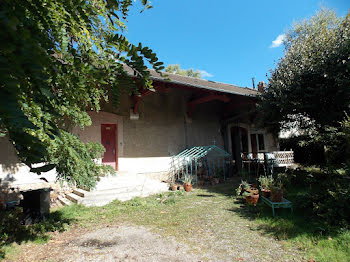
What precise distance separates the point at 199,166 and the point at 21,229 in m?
6.48

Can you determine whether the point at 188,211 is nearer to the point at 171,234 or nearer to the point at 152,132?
the point at 171,234

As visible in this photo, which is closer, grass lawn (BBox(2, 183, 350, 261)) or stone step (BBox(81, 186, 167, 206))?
grass lawn (BBox(2, 183, 350, 261))

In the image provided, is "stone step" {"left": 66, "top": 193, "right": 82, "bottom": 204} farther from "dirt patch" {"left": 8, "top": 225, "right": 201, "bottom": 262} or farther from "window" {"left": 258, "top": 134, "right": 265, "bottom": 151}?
"window" {"left": 258, "top": 134, "right": 265, "bottom": 151}

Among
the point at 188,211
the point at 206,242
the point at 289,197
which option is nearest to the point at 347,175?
the point at 289,197

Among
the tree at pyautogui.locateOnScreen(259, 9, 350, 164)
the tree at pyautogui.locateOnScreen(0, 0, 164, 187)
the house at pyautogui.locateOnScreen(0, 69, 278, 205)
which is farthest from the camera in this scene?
the house at pyautogui.locateOnScreen(0, 69, 278, 205)

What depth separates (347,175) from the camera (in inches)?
140

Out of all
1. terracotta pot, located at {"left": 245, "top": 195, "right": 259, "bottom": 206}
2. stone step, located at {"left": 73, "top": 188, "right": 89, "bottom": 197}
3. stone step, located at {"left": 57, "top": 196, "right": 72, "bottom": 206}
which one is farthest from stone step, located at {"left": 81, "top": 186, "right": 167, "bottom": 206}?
terracotta pot, located at {"left": 245, "top": 195, "right": 259, "bottom": 206}

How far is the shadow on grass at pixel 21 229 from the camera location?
3.33 m

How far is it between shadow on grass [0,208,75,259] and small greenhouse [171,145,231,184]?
4639 mm

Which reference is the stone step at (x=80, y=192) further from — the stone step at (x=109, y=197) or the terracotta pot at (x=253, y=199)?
the terracotta pot at (x=253, y=199)

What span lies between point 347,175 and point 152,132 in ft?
20.1

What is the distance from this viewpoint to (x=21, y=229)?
3.64 m

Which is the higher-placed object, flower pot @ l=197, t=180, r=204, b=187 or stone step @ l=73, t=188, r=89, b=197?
stone step @ l=73, t=188, r=89, b=197

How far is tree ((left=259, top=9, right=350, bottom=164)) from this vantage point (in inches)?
203
